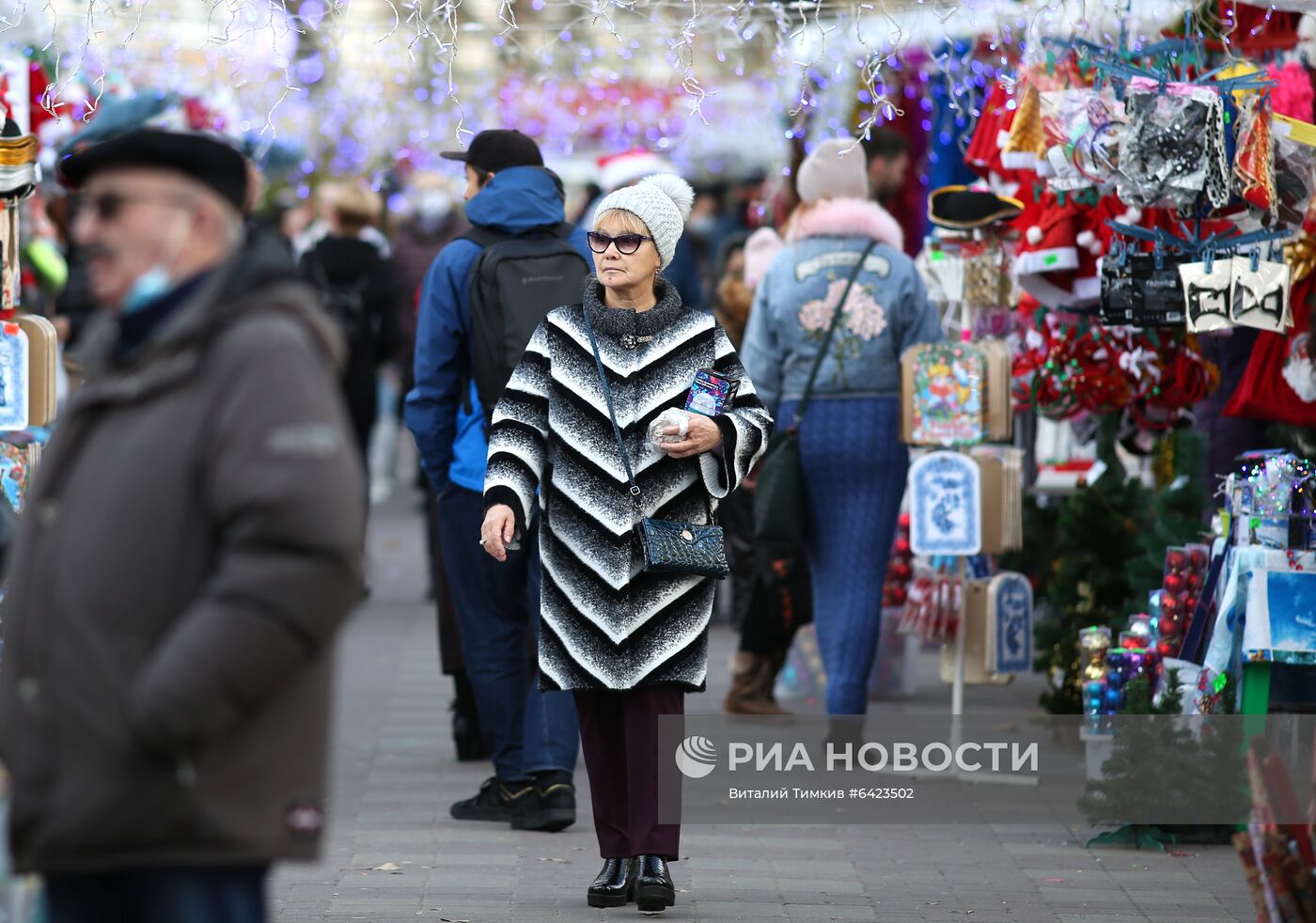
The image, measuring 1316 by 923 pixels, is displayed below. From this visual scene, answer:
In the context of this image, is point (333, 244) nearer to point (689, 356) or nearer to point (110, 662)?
point (689, 356)

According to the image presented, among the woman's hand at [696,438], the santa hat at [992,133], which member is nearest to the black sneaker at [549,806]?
the woman's hand at [696,438]

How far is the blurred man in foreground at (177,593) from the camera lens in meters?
2.80

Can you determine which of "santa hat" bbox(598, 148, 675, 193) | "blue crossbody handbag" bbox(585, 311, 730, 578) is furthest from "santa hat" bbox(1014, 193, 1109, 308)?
"santa hat" bbox(598, 148, 675, 193)

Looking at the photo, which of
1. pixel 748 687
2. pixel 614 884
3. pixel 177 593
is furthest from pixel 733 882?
pixel 177 593

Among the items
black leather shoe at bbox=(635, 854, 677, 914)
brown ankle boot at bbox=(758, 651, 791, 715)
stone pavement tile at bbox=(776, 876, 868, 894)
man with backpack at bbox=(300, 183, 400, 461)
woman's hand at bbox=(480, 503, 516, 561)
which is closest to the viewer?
woman's hand at bbox=(480, 503, 516, 561)

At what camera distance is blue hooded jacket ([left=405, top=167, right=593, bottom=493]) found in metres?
6.82

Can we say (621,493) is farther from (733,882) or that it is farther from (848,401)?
(848,401)

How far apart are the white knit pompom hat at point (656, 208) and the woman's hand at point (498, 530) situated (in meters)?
0.84

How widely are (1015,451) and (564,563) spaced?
10.3 ft

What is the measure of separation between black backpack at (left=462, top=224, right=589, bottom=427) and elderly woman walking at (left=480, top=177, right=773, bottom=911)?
1.04 metres

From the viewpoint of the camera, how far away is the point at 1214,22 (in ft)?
25.1

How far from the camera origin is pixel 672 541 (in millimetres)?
5453

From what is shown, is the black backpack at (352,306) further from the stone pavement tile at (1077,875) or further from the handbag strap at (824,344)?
the stone pavement tile at (1077,875)

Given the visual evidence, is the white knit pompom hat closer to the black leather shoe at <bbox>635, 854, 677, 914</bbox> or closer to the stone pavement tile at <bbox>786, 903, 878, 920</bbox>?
the black leather shoe at <bbox>635, 854, 677, 914</bbox>
